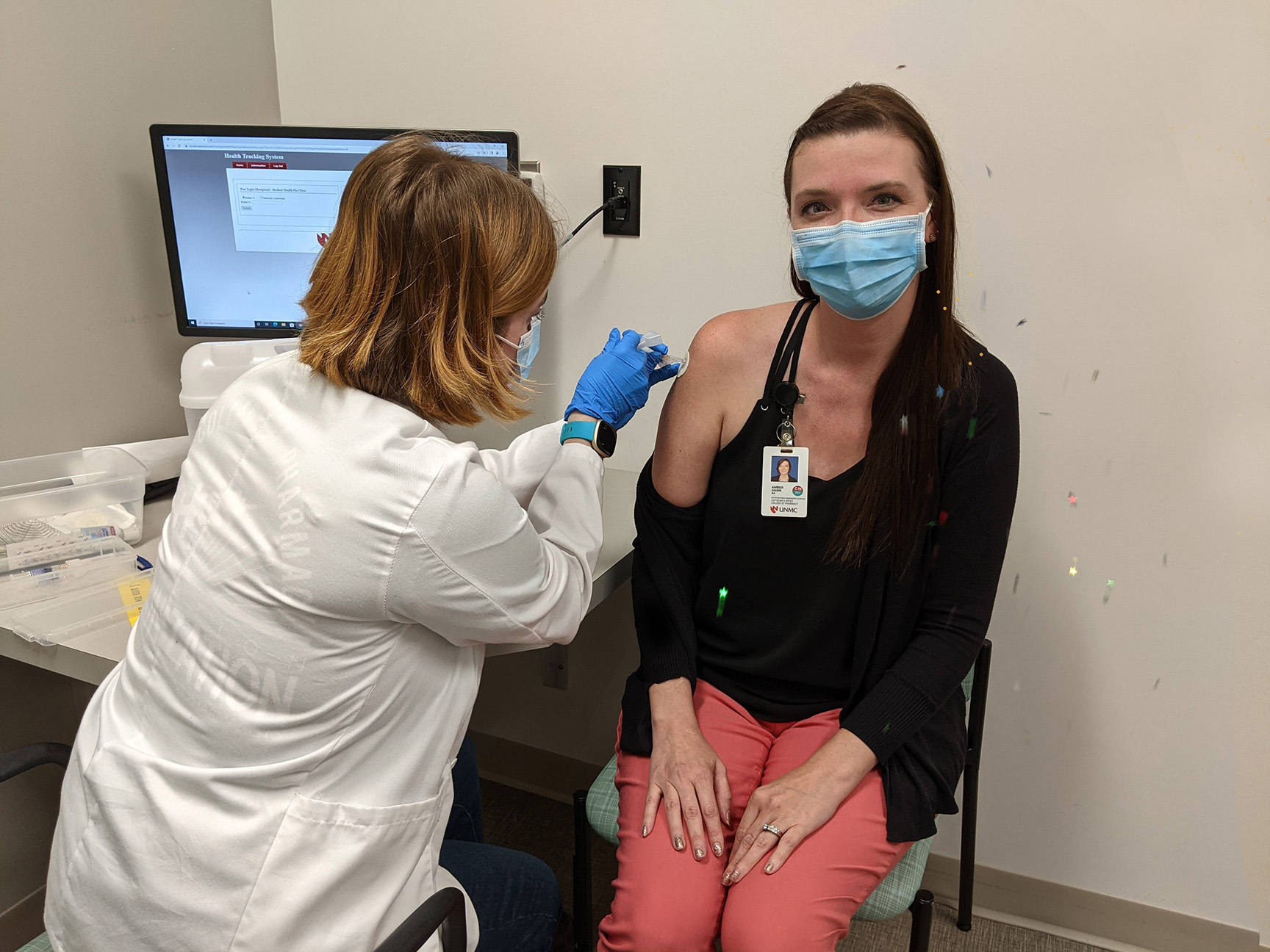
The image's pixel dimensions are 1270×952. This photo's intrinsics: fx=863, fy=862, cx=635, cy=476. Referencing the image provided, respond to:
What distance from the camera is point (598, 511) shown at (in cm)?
115

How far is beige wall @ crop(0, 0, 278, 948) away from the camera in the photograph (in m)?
1.53

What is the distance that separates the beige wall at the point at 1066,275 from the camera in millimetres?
1405

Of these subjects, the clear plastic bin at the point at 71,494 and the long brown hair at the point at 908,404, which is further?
the clear plastic bin at the point at 71,494

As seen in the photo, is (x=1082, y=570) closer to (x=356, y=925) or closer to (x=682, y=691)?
(x=682, y=691)

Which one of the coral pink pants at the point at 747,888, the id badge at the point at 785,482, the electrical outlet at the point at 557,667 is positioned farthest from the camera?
the electrical outlet at the point at 557,667

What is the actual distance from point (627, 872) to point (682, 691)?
10.6 inches

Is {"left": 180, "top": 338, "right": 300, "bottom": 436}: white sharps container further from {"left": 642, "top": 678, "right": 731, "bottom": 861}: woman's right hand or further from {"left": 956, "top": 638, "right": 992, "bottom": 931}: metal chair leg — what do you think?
{"left": 956, "top": 638, "right": 992, "bottom": 931}: metal chair leg

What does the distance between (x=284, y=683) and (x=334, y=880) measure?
0.21m

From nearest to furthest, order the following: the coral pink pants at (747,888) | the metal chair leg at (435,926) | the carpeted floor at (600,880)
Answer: the metal chair leg at (435,926)
the coral pink pants at (747,888)
the carpeted floor at (600,880)

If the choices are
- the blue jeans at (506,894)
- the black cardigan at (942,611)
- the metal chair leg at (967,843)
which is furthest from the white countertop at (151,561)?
the metal chair leg at (967,843)

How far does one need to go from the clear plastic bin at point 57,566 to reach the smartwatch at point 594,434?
0.76 meters

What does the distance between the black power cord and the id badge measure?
0.75m

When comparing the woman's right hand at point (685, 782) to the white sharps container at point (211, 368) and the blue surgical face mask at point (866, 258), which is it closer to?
the blue surgical face mask at point (866, 258)

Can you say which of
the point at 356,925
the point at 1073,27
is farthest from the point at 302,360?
the point at 1073,27
